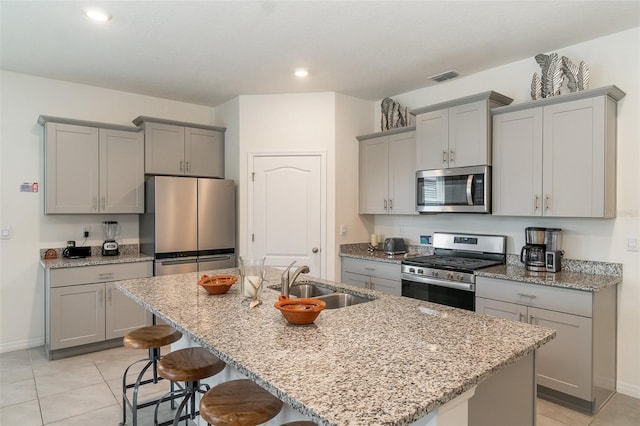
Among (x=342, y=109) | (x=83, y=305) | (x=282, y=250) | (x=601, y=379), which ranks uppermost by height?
(x=342, y=109)

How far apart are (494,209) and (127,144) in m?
3.77

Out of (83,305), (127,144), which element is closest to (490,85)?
(127,144)

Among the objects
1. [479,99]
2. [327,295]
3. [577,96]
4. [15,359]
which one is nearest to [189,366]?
[327,295]

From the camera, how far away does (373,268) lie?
162 inches

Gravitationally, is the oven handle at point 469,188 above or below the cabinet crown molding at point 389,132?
below

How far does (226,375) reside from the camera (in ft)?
6.95

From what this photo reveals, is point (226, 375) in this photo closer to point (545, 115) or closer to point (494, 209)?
point (494, 209)

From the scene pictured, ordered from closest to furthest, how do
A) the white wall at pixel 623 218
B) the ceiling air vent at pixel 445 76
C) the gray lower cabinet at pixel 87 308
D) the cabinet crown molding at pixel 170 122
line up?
the white wall at pixel 623 218 < the gray lower cabinet at pixel 87 308 < the ceiling air vent at pixel 445 76 < the cabinet crown molding at pixel 170 122

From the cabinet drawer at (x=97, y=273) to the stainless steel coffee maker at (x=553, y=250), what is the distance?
3.69 meters

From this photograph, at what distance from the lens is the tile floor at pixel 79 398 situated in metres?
2.58

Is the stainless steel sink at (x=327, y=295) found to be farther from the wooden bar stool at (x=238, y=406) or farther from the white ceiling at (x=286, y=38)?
the white ceiling at (x=286, y=38)

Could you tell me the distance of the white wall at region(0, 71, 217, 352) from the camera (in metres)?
3.80

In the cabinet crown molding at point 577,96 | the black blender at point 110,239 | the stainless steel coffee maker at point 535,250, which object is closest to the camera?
the cabinet crown molding at point 577,96

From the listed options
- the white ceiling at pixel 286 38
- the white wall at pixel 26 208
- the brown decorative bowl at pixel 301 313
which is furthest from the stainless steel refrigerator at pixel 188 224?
the brown decorative bowl at pixel 301 313
